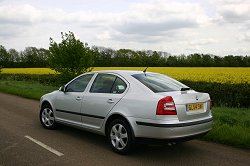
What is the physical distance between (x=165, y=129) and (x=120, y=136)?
101 centimetres

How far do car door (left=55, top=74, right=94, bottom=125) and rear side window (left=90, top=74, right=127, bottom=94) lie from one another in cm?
33

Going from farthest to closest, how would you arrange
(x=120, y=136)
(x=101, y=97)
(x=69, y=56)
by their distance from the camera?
(x=69, y=56) < (x=101, y=97) < (x=120, y=136)

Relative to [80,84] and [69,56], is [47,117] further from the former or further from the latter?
[69,56]

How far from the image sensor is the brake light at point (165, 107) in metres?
5.12

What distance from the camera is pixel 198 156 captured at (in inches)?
223

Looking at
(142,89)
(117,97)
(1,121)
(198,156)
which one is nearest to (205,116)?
(198,156)

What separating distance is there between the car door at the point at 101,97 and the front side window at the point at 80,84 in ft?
0.94

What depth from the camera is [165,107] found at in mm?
5137

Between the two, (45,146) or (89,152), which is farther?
(45,146)

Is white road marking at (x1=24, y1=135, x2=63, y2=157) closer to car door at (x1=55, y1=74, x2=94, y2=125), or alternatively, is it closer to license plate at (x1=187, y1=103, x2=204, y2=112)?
car door at (x1=55, y1=74, x2=94, y2=125)

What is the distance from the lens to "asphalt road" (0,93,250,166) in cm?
528

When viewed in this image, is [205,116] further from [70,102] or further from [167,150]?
[70,102]

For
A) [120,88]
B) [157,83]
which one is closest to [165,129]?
[157,83]

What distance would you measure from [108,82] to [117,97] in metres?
0.56
